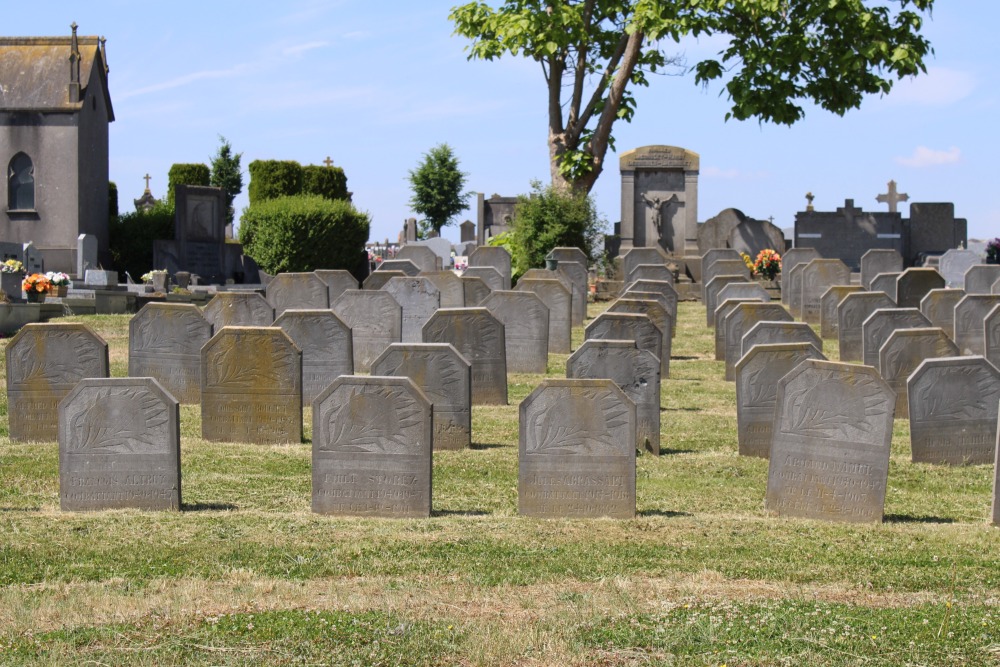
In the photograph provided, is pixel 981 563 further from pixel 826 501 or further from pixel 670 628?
pixel 670 628

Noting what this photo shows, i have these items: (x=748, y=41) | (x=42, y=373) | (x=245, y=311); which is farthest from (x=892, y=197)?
(x=42, y=373)

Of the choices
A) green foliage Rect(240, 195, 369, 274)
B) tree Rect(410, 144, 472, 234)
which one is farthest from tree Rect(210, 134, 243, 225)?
green foliage Rect(240, 195, 369, 274)

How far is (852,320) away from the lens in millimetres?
19797

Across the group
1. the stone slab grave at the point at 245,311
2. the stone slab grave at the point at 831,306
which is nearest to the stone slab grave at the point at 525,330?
the stone slab grave at the point at 245,311

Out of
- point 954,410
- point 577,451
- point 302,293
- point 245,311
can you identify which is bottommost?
point 577,451

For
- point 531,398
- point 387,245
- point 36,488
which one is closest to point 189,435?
point 36,488

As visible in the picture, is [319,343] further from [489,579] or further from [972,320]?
[972,320]

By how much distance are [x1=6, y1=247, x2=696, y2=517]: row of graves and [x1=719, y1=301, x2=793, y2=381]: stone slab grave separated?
0.87 meters

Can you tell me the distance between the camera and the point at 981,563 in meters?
8.27

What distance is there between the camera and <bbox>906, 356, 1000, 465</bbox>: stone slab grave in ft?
38.4

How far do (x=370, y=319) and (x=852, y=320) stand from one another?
7161mm

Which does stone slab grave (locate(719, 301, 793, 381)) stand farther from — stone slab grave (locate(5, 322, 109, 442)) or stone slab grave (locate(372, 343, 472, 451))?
stone slab grave (locate(5, 322, 109, 442))

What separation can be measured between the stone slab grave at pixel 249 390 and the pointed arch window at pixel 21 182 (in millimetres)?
29924

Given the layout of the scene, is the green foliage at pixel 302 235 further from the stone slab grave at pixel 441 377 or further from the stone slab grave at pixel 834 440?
the stone slab grave at pixel 834 440
